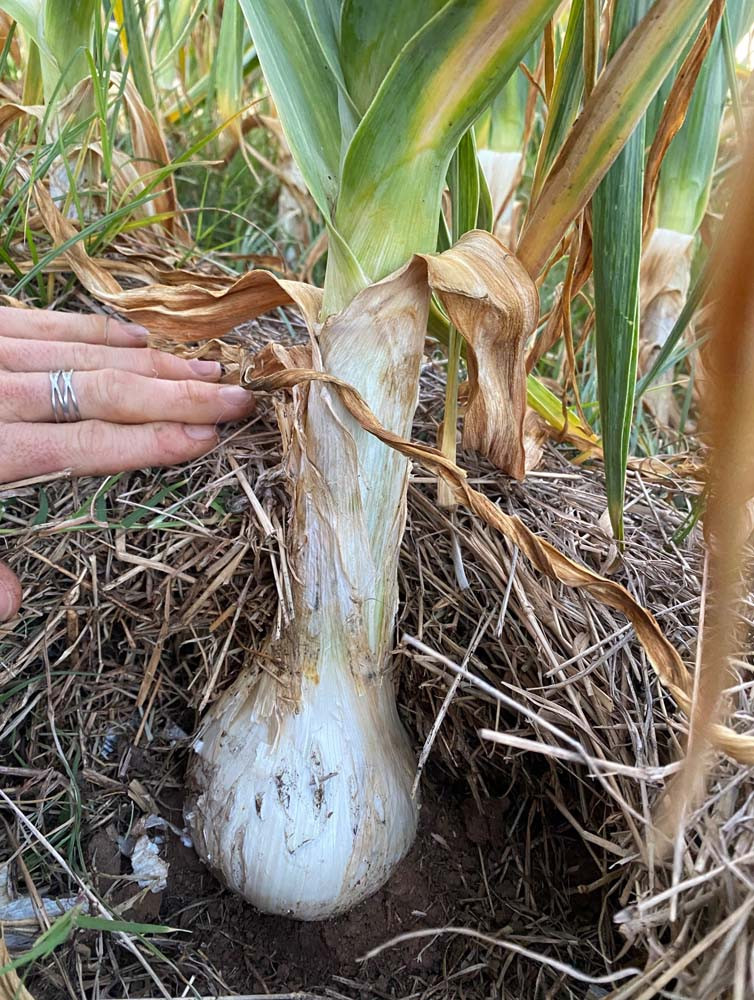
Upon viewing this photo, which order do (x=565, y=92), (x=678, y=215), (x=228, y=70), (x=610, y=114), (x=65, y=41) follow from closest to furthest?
(x=610, y=114) < (x=565, y=92) < (x=65, y=41) < (x=678, y=215) < (x=228, y=70)

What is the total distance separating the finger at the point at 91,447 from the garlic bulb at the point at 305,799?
0.26 m

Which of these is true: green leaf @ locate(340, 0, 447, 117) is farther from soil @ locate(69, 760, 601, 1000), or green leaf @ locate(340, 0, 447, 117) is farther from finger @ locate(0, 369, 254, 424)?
soil @ locate(69, 760, 601, 1000)

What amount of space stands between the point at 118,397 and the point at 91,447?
6cm

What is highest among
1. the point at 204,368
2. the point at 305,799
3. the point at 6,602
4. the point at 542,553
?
the point at 204,368

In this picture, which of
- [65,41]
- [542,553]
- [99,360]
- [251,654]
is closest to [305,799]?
[251,654]

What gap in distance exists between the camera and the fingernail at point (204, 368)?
84 cm

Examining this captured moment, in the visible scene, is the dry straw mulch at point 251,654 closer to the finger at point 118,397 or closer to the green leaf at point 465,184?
the finger at point 118,397

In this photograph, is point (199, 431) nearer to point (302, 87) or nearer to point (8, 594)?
point (8, 594)

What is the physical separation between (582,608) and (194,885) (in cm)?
47

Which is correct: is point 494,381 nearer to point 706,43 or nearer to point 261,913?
point 706,43

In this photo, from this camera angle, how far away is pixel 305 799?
67 cm

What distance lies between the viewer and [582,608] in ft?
2.34

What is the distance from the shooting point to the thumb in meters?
0.72

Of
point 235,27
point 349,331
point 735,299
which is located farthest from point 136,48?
point 735,299
